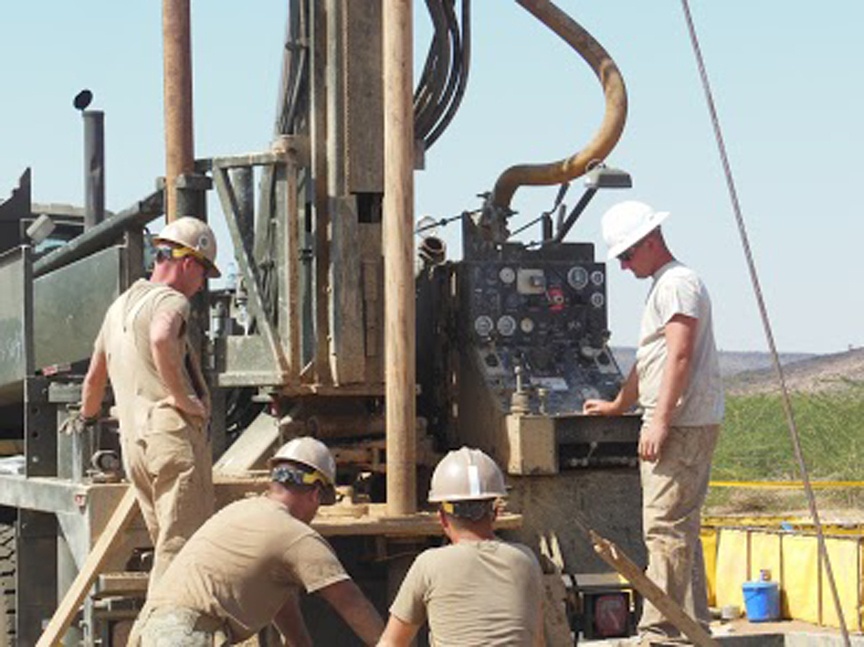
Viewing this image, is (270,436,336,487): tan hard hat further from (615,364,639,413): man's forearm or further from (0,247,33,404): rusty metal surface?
(0,247,33,404): rusty metal surface

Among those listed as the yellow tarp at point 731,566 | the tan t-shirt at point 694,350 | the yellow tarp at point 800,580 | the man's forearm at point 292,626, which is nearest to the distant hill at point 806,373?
the yellow tarp at point 731,566

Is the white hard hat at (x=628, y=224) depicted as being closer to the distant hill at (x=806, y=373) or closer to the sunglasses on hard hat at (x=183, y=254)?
the sunglasses on hard hat at (x=183, y=254)

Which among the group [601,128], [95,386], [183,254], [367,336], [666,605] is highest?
[601,128]

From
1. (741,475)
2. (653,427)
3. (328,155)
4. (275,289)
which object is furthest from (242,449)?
(741,475)

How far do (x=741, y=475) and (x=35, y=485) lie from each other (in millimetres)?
21061

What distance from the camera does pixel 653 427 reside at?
802 cm

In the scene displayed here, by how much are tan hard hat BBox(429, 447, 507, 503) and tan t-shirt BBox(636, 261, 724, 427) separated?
1.54 metres

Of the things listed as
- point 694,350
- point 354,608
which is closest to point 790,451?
point 694,350

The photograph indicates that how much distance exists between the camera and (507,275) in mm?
8938

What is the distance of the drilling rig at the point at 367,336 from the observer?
8203 millimetres

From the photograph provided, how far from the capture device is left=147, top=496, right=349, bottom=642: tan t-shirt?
270 inches

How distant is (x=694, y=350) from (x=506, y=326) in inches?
41.4

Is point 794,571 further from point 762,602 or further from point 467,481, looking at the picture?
point 467,481

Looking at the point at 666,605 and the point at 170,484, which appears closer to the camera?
the point at 666,605
